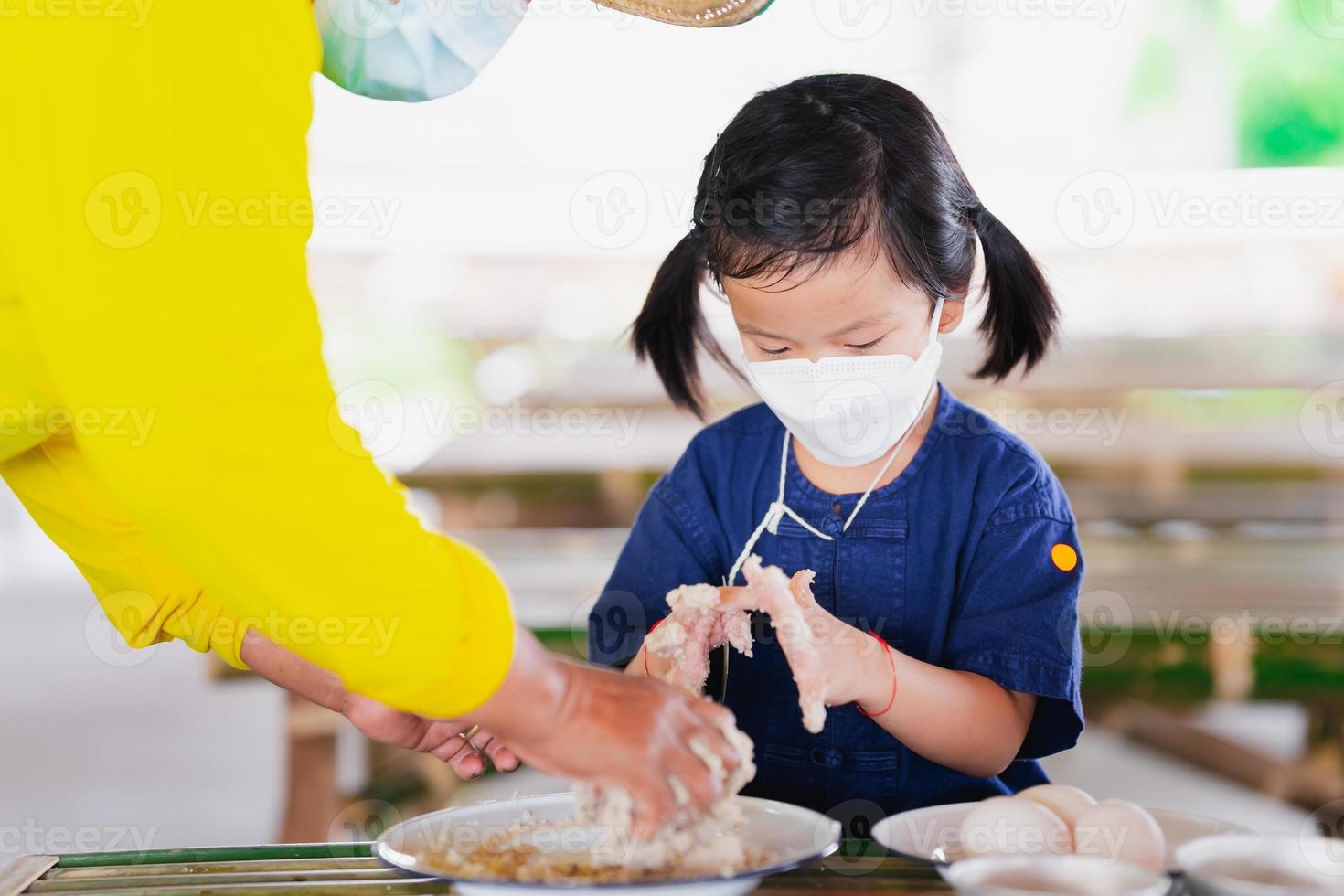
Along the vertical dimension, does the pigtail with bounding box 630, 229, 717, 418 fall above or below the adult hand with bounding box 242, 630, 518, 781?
above

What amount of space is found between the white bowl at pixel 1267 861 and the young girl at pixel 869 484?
348mm

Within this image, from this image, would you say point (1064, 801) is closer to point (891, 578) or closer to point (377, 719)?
point (891, 578)

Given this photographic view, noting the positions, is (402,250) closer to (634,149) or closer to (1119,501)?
(634,149)

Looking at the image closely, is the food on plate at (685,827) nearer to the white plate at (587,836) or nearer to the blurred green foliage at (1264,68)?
the white plate at (587,836)

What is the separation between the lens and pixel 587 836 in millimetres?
1083

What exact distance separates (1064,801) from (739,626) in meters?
0.35

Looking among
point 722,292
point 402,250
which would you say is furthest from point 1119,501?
point 402,250

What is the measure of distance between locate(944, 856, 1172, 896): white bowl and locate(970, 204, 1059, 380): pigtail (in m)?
0.73

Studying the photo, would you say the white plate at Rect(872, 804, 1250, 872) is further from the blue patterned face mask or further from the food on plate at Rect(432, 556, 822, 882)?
the blue patterned face mask

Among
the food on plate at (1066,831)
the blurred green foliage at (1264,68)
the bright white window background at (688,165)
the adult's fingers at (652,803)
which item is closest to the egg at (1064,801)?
the food on plate at (1066,831)

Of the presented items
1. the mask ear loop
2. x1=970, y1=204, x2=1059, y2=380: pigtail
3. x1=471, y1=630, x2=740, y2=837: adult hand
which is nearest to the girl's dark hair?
x1=970, y1=204, x2=1059, y2=380: pigtail

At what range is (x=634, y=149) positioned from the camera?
5445 millimetres

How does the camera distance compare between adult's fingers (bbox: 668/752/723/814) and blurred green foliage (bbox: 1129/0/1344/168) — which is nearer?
adult's fingers (bbox: 668/752/723/814)

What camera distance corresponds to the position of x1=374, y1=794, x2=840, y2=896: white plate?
89cm
